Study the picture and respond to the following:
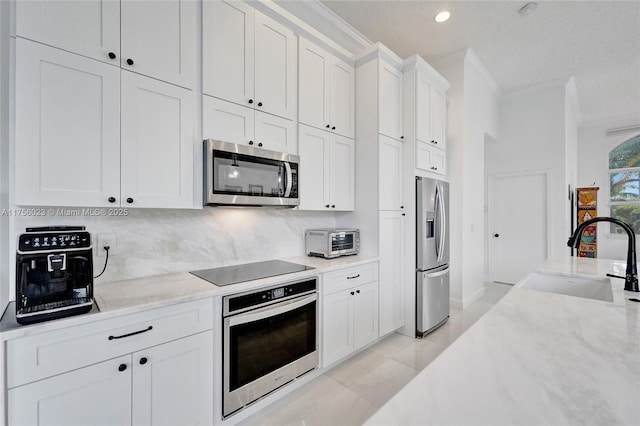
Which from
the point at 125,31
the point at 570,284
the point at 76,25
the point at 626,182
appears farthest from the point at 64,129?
the point at 626,182

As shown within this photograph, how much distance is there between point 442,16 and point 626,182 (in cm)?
608

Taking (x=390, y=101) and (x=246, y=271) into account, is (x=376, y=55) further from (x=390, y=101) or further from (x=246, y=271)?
(x=246, y=271)

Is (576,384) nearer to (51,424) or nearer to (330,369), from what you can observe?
(51,424)

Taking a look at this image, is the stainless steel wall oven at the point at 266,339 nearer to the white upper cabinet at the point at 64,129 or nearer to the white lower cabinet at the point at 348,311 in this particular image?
the white lower cabinet at the point at 348,311

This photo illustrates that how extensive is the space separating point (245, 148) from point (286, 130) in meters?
0.45

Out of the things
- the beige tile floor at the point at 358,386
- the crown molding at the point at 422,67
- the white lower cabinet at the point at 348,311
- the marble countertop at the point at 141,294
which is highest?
the crown molding at the point at 422,67

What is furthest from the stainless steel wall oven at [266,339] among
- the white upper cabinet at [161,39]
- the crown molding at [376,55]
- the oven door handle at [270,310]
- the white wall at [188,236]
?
the crown molding at [376,55]

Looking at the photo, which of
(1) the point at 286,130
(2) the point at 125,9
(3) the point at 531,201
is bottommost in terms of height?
(3) the point at 531,201

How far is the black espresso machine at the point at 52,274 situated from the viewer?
1083 mm

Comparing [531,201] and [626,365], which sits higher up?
[531,201]

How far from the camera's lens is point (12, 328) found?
1054 mm

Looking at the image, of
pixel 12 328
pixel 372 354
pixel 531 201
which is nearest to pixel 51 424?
pixel 12 328

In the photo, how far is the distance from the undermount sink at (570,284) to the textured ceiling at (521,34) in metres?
2.75

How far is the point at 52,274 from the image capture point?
3.76ft
